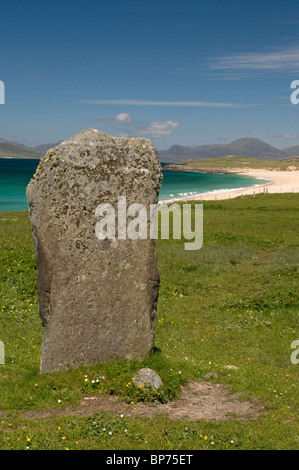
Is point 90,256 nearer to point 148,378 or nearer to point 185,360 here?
point 148,378

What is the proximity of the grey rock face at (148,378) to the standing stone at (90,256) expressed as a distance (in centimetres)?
88

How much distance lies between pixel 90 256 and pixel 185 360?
398 cm

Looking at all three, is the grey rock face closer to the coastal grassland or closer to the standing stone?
the coastal grassland

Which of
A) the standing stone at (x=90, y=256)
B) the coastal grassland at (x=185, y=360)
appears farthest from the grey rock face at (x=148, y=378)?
the standing stone at (x=90, y=256)

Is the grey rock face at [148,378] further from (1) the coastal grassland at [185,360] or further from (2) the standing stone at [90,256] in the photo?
(2) the standing stone at [90,256]

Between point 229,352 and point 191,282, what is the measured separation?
7674 millimetres

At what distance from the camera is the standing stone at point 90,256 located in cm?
1021

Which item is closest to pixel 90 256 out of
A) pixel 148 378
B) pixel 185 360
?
pixel 148 378

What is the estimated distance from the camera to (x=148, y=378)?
9906 mm

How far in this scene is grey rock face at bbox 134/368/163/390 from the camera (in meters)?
9.81

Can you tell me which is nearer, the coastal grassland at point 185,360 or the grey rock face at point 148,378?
the coastal grassland at point 185,360
